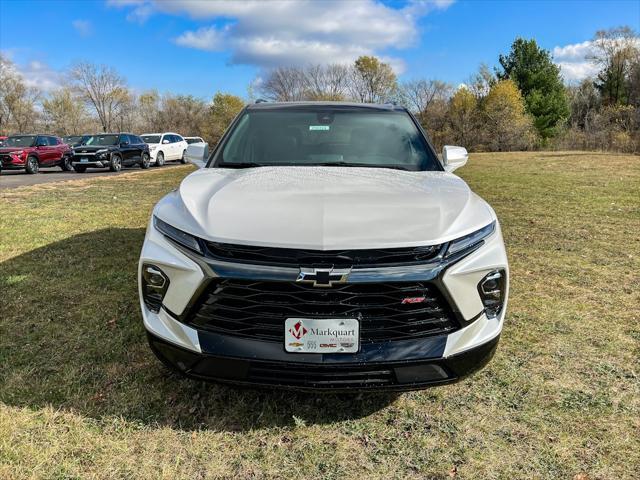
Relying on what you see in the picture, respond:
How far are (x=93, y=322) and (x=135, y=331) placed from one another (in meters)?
0.41

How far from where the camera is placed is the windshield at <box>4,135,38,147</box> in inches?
784

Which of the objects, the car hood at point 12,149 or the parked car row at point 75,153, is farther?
the parked car row at point 75,153

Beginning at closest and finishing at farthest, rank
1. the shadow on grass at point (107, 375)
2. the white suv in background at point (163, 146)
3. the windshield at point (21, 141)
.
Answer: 1. the shadow on grass at point (107, 375)
2. the windshield at point (21, 141)
3. the white suv in background at point (163, 146)

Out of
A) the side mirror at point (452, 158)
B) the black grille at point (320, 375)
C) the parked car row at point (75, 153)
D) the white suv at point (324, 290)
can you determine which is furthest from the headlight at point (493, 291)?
the parked car row at point (75, 153)

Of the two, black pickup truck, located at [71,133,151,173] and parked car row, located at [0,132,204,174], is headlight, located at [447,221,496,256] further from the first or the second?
black pickup truck, located at [71,133,151,173]

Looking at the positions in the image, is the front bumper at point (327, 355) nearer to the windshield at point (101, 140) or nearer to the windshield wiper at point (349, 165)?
the windshield wiper at point (349, 165)

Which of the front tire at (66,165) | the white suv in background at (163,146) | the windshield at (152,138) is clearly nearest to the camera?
the front tire at (66,165)

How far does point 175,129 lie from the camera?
6944 cm

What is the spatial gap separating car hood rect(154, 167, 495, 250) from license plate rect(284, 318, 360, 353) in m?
0.32

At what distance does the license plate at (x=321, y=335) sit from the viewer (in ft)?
6.76

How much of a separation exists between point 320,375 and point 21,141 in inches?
889

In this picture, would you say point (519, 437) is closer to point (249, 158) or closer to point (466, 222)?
point (466, 222)

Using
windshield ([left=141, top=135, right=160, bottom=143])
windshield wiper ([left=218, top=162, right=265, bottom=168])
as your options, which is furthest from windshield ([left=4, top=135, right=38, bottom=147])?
windshield wiper ([left=218, top=162, right=265, bottom=168])

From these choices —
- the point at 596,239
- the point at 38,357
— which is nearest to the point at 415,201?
the point at 38,357
